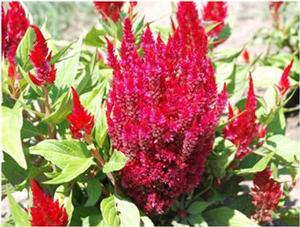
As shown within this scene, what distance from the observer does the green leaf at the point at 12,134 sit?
2.43 m

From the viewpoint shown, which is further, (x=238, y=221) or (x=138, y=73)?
(x=238, y=221)

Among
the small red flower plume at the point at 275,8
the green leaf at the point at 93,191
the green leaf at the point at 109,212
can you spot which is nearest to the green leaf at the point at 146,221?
the green leaf at the point at 109,212

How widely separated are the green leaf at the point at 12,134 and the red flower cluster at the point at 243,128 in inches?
37.1

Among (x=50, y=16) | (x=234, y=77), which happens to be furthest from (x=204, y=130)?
(x=50, y=16)

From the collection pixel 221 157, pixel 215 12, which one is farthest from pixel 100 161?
pixel 215 12

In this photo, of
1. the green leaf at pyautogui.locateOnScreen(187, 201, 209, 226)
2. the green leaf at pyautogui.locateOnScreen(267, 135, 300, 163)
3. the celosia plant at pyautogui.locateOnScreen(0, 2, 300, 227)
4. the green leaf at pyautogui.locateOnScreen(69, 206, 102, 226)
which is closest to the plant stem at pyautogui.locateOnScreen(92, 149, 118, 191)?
the celosia plant at pyautogui.locateOnScreen(0, 2, 300, 227)

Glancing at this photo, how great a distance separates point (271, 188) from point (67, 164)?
3.23 ft

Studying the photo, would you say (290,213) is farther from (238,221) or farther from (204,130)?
(204,130)

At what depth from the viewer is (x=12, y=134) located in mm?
2504

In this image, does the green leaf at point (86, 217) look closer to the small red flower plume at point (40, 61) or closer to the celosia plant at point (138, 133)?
the celosia plant at point (138, 133)

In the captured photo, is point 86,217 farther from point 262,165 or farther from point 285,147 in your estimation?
A: point 285,147

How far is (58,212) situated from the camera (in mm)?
2111

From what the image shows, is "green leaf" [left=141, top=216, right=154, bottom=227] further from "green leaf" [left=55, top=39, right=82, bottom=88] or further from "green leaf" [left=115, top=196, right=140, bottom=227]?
"green leaf" [left=55, top=39, right=82, bottom=88]

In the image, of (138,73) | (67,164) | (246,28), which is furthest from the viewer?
(246,28)
